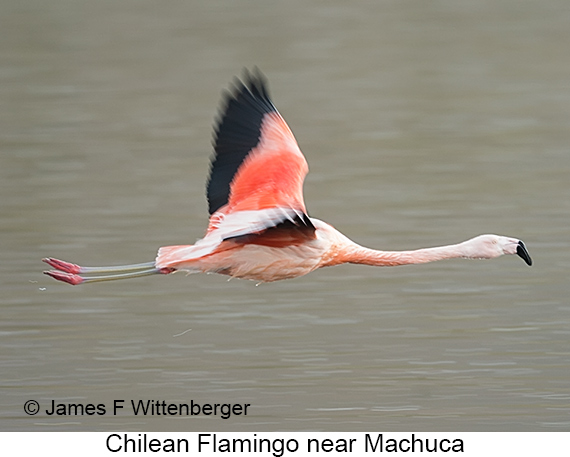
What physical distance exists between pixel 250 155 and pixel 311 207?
14.4 ft

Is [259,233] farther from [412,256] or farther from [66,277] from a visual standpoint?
[66,277]

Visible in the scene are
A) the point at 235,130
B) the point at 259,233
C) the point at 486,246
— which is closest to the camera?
the point at 259,233

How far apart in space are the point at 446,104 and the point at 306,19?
578cm

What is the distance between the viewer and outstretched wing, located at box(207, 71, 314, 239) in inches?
321

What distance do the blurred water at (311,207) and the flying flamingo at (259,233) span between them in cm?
105

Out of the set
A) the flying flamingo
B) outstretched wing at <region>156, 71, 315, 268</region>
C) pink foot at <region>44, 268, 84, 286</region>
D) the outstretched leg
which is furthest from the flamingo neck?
pink foot at <region>44, 268, 84, 286</region>

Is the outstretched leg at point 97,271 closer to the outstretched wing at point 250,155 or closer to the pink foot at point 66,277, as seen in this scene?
the pink foot at point 66,277

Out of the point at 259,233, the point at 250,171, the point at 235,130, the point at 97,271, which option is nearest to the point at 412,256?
the point at 250,171

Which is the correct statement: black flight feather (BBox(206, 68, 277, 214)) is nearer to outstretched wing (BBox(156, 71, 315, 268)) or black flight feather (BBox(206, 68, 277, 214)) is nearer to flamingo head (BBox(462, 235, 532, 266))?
outstretched wing (BBox(156, 71, 315, 268))

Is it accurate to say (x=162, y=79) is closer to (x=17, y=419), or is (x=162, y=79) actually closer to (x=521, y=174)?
(x=521, y=174)

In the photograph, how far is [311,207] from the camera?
1275 centimetres

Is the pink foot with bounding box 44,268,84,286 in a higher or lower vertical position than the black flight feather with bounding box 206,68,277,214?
lower

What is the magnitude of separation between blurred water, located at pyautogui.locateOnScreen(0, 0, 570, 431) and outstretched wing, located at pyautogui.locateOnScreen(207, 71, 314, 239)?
1.44 m

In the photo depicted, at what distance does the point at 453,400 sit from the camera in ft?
28.0
